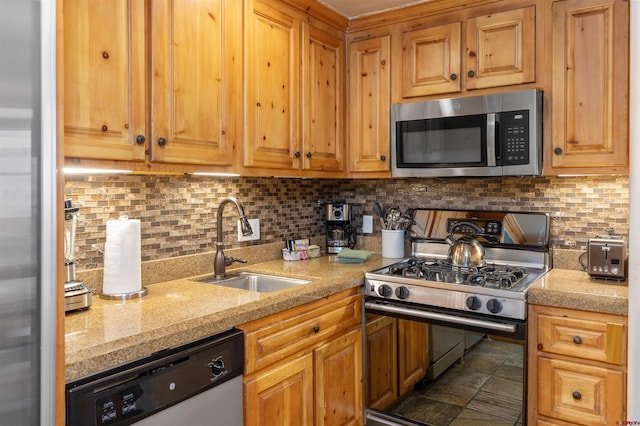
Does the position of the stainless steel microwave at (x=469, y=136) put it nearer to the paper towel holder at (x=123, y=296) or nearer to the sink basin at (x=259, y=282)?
the sink basin at (x=259, y=282)

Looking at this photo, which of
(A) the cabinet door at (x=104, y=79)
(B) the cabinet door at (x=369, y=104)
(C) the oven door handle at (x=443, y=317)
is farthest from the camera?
(B) the cabinet door at (x=369, y=104)

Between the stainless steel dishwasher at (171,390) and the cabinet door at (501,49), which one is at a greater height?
the cabinet door at (501,49)

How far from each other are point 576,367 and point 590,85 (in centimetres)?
125

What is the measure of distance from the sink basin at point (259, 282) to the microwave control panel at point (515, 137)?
1.20 metres

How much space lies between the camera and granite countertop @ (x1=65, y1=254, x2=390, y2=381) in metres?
1.20

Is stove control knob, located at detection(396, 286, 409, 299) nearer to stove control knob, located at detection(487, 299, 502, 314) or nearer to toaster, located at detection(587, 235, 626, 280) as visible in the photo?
stove control knob, located at detection(487, 299, 502, 314)

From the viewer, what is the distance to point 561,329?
1.90 metres

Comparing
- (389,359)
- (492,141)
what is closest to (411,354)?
(389,359)

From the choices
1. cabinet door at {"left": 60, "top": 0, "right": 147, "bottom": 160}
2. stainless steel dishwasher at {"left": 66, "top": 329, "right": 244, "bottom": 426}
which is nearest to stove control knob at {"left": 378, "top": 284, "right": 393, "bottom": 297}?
stainless steel dishwasher at {"left": 66, "top": 329, "right": 244, "bottom": 426}

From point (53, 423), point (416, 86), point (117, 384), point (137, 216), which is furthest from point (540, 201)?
point (53, 423)

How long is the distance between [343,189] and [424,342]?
1.31 meters

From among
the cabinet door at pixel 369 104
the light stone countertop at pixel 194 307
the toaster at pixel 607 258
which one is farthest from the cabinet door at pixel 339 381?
the toaster at pixel 607 258

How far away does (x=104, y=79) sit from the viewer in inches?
59.0

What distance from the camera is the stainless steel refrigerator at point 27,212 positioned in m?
0.93
